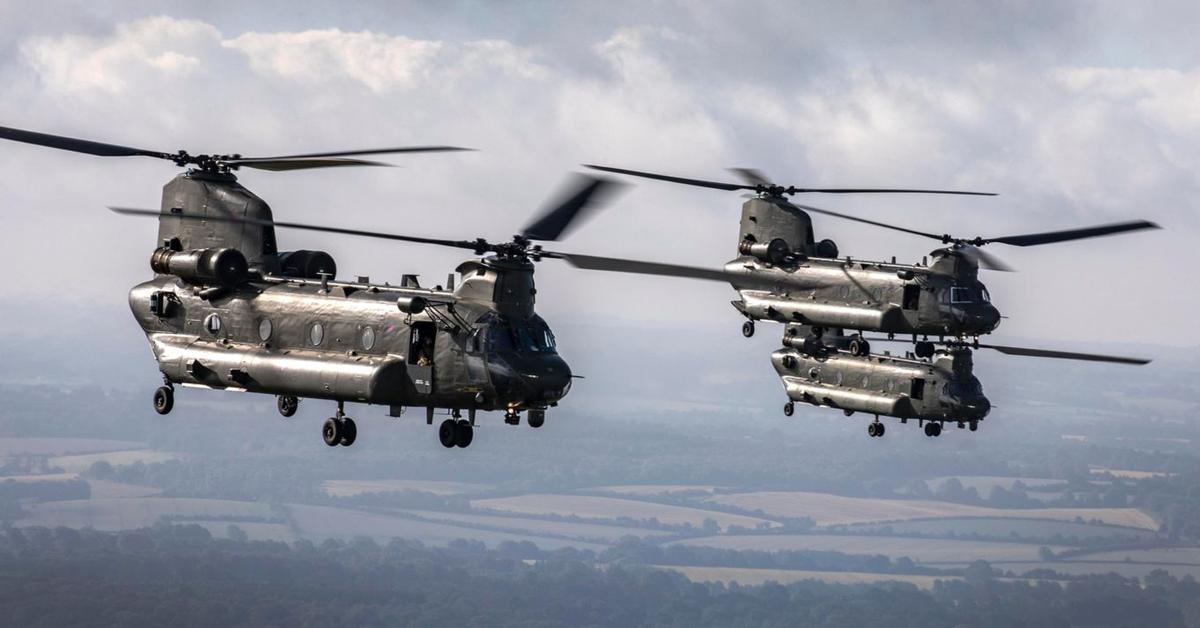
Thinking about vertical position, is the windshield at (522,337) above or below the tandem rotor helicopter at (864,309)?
below

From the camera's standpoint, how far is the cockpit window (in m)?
70.2

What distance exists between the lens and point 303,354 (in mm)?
48719

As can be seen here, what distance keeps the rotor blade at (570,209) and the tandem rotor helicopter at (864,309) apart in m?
16.2

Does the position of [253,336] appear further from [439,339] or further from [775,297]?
[775,297]

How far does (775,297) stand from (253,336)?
96.9 ft

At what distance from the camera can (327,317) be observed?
4853cm

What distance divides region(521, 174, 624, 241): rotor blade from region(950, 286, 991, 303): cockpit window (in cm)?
2793

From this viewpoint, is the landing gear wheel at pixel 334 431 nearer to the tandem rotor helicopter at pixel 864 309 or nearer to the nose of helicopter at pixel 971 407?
the tandem rotor helicopter at pixel 864 309

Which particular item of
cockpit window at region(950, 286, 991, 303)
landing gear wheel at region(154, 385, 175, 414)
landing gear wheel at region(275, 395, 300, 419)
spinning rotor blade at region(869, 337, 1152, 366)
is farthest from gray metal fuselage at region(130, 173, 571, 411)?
cockpit window at region(950, 286, 991, 303)

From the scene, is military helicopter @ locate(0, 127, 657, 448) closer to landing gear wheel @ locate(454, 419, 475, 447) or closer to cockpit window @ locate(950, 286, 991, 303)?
landing gear wheel @ locate(454, 419, 475, 447)

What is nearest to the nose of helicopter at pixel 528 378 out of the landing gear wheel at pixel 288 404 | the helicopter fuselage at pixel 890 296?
the landing gear wheel at pixel 288 404

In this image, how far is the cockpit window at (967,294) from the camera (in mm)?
70250

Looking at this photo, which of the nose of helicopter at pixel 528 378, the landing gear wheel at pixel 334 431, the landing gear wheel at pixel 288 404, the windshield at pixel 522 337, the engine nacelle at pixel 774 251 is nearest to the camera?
the nose of helicopter at pixel 528 378

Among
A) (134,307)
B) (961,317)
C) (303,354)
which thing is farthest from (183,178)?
(961,317)
